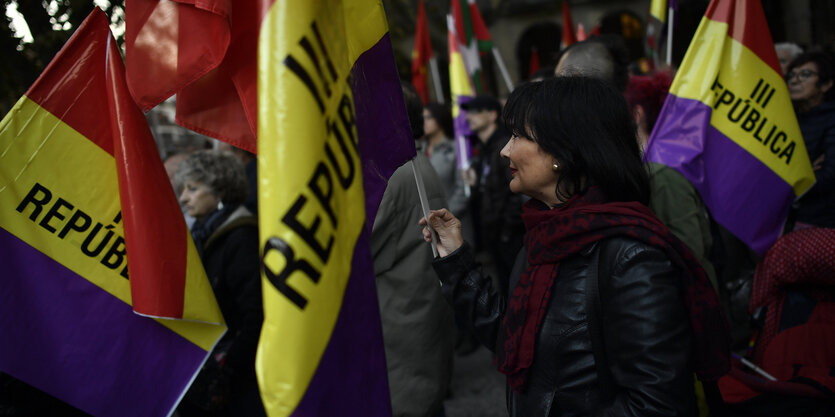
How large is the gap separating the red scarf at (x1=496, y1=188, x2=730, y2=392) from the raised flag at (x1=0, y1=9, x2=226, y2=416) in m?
0.96

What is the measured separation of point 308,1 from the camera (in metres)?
1.19

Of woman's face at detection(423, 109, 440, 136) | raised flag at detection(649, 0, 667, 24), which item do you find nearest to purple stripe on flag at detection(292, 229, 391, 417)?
raised flag at detection(649, 0, 667, 24)

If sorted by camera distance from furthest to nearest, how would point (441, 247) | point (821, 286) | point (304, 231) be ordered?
point (821, 286) → point (441, 247) → point (304, 231)

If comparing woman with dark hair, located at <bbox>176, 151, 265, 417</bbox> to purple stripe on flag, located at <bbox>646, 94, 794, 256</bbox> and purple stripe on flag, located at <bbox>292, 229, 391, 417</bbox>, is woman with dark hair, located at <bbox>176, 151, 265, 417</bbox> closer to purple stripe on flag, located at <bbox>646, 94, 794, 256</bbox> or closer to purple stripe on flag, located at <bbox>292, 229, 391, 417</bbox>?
purple stripe on flag, located at <bbox>292, 229, 391, 417</bbox>

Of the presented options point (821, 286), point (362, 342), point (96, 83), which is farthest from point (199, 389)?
point (821, 286)

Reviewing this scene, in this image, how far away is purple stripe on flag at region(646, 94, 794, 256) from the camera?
104 inches

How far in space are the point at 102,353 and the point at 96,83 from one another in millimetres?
822

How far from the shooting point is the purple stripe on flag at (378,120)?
1462 mm

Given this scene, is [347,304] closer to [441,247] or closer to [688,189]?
[441,247]

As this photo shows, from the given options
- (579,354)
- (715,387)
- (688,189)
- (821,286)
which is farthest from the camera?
(688,189)

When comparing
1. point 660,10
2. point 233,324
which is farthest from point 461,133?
point 233,324

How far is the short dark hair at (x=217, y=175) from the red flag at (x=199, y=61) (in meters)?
1.44

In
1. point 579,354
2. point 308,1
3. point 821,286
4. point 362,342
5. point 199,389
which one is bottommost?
point 199,389

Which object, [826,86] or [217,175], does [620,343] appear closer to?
[217,175]
